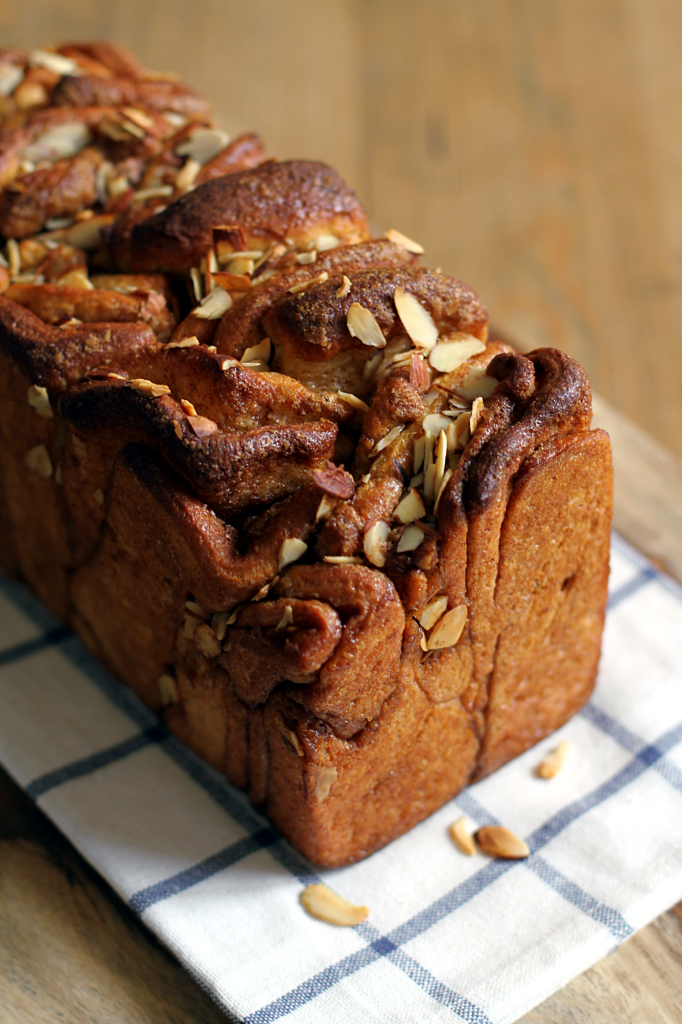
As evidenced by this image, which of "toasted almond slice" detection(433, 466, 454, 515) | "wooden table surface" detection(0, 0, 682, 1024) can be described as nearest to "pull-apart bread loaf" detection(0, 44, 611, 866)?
"toasted almond slice" detection(433, 466, 454, 515)

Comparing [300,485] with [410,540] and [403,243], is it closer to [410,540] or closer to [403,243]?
[410,540]

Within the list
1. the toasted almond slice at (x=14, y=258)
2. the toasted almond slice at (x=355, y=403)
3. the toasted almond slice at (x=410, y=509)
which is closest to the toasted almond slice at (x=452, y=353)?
the toasted almond slice at (x=355, y=403)

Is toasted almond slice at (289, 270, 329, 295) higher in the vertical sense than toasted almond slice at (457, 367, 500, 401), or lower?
lower

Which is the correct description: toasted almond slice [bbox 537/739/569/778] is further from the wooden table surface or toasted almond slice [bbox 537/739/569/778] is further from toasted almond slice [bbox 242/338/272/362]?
toasted almond slice [bbox 242/338/272/362]

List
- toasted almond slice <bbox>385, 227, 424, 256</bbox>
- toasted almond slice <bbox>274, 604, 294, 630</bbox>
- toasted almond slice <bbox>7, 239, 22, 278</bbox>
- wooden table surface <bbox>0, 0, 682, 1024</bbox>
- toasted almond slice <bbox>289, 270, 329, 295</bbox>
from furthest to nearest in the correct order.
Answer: wooden table surface <bbox>0, 0, 682, 1024</bbox>
toasted almond slice <bbox>7, 239, 22, 278</bbox>
toasted almond slice <bbox>385, 227, 424, 256</bbox>
toasted almond slice <bbox>289, 270, 329, 295</bbox>
toasted almond slice <bbox>274, 604, 294, 630</bbox>

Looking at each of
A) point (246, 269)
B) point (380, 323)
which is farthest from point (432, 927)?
point (246, 269)

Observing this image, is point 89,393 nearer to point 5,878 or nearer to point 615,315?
point 5,878
